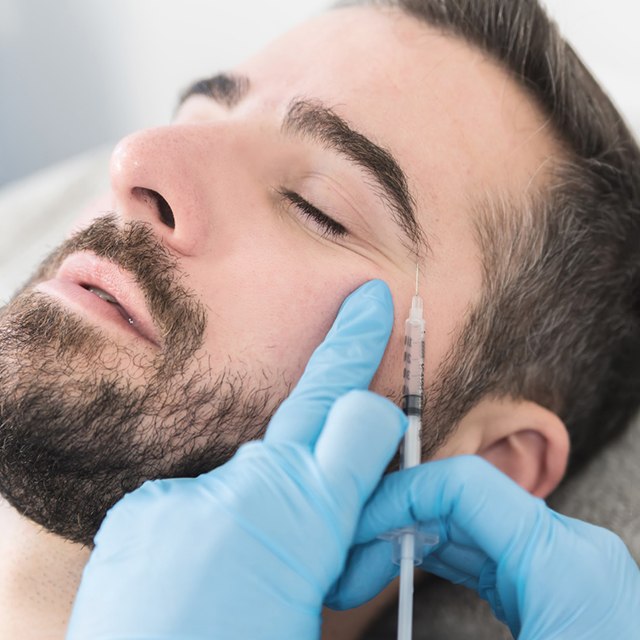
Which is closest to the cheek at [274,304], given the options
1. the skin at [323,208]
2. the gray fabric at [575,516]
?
the skin at [323,208]

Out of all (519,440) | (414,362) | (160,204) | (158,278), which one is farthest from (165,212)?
(519,440)

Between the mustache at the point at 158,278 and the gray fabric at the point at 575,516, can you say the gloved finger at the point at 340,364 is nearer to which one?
the mustache at the point at 158,278

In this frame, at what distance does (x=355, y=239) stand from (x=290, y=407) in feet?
0.90

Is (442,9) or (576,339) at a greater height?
(442,9)

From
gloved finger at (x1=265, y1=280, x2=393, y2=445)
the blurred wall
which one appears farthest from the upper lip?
the blurred wall

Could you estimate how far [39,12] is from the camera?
2590mm

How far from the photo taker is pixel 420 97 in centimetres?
113

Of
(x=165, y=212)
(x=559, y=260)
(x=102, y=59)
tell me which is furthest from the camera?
(x=102, y=59)

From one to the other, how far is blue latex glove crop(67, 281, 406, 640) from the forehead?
0.39 meters

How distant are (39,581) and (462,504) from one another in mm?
598

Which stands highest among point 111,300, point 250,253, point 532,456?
point 250,253

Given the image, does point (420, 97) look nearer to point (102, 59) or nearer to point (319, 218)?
point (319, 218)

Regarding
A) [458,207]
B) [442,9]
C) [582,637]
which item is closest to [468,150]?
[458,207]

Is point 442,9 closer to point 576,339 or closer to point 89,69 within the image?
point 576,339
